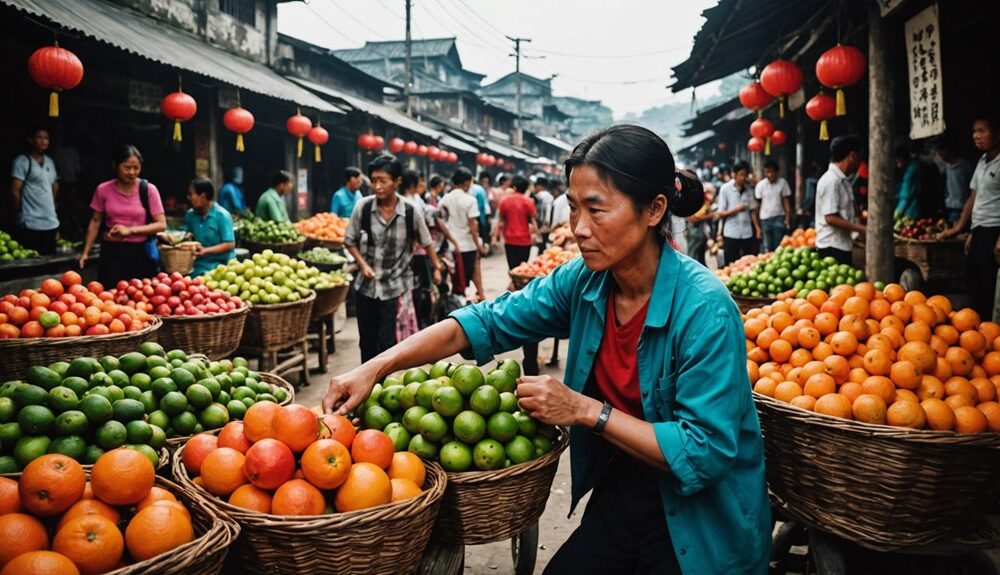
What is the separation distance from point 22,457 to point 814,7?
8023 millimetres

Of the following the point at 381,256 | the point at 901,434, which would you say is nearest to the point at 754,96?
the point at 381,256

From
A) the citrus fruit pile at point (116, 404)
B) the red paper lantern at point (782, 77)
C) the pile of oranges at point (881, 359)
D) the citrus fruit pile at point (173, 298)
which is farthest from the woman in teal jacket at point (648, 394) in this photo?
the red paper lantern at point (782, 77)

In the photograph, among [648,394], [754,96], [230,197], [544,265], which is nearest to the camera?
[648,394]

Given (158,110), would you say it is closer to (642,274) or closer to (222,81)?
(222,81)

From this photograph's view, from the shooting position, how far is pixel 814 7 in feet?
23.6

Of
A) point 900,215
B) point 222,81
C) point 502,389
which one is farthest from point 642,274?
point 222,81

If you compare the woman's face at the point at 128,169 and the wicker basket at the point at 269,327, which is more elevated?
the woman's face at the point at 128,169

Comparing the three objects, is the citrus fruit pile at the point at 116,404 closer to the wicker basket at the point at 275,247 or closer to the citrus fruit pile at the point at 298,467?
the citrus fruit pile at the point at 298,467

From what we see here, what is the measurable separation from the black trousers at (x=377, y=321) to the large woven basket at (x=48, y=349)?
1966 mm

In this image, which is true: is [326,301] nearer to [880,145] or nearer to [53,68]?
[53,68]

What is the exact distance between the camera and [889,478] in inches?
88.4

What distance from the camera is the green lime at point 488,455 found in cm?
218

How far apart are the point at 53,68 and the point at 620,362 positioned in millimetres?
6905

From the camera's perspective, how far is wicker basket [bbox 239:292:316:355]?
586 centimetres
